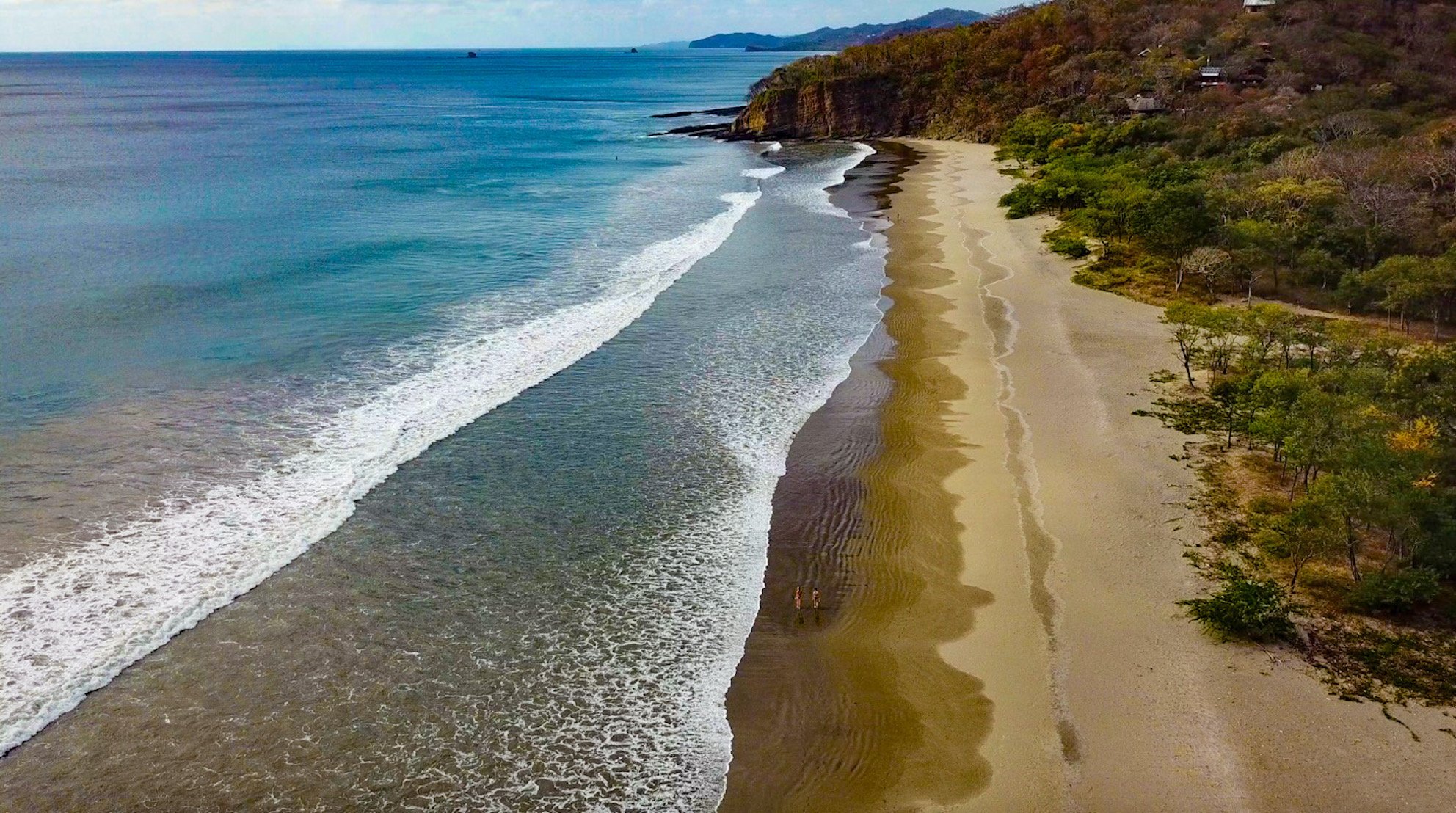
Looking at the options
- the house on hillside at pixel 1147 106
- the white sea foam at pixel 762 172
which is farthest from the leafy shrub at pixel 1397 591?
the house on hillside at pixel 1147 106

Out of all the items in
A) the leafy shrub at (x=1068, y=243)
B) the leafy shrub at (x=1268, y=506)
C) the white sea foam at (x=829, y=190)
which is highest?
the white sea foam at (x=829, y=190)

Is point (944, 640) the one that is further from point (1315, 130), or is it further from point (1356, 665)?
point (1315, 130)

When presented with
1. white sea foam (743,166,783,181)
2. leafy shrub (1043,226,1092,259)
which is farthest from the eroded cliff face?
leafy shrub (1043,226,1092,259)

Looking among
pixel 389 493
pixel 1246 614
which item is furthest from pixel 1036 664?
pixel 389 493

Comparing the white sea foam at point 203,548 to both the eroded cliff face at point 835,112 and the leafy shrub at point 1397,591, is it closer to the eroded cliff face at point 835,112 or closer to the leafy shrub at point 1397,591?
the leafy shrub at point 1397,591

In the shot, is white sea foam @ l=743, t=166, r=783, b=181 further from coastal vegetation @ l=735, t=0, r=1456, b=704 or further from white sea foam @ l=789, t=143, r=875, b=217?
coastal vegetation @ l=735, t=0, r=1456, b=704

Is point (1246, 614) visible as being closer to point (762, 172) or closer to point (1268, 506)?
point (1268, 506)
